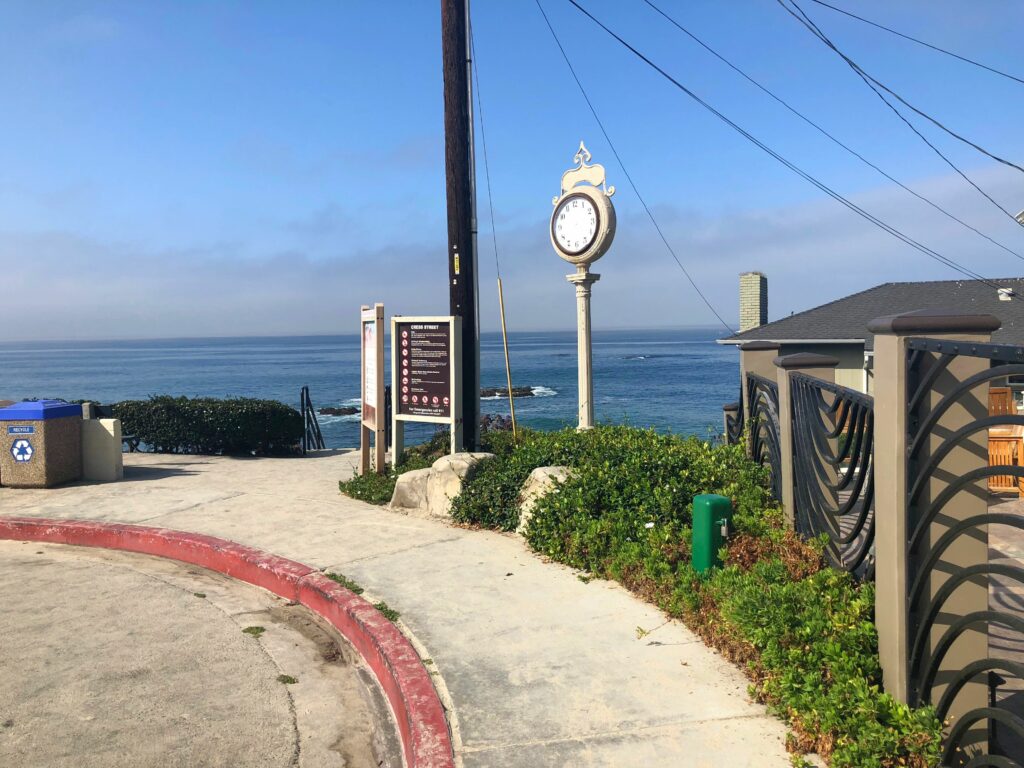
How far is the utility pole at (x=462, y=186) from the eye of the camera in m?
10.7

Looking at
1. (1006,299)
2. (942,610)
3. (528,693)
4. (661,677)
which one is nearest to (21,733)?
(528,693)

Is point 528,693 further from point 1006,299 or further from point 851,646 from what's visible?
point 1006,299

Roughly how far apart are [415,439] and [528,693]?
1260 inches

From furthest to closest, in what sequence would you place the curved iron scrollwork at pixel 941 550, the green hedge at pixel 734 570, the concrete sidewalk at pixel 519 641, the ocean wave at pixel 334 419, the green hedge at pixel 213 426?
the ocean wave at pixel 334 419 → the green hedge at pixel 213 426 → the concrete sidewalk at pixel 519 641 → the green hedge at pixel 734 570 → the curved iron scrollwork at pixel 941 550

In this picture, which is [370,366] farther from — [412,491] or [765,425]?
[765,425]

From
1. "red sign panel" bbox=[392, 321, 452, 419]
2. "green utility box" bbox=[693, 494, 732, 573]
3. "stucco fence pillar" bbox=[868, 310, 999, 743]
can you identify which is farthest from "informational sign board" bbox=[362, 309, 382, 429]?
"stucco fence pillar" bbox=[868, 310, 999, 743]

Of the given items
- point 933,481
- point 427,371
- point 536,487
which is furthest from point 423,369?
point 933,481

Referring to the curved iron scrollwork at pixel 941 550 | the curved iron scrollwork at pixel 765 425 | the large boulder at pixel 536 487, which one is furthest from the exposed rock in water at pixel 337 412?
the curved iron scrollwork at pixel 941 550

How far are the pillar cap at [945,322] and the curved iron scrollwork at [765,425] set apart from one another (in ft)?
11.1

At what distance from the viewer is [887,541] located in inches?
145

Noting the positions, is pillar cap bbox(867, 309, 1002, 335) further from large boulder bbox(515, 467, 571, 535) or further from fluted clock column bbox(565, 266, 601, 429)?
fluted clock column bbox(565, 266, 601, 429)

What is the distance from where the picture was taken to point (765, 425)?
7535 millimetres

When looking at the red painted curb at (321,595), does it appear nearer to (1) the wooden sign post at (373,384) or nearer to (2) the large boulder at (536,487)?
(2) the large boulder at (536,487)

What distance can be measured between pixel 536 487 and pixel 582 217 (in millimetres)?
4940
